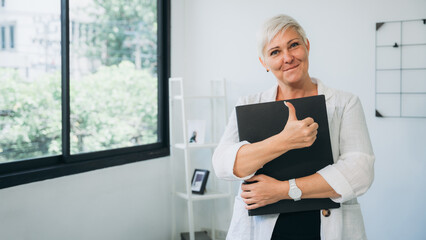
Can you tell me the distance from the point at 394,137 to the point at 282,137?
1.88m

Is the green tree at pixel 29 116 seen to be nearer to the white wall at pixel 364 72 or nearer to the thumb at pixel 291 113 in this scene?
the white wall at pixel 364 72

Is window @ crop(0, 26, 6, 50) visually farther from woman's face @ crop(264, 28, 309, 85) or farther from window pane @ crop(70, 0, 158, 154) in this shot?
woman's face @ crop(264, 28, 309, 85)

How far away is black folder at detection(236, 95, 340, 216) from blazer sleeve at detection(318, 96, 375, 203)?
4cm

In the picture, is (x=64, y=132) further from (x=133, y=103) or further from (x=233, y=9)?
(x=233, y=9)

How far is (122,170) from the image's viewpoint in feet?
9.05

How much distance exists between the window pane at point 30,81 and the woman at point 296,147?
143 cm

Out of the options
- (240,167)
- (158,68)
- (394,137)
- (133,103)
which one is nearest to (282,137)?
(240,167)

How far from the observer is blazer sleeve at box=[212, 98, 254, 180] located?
1125 mm

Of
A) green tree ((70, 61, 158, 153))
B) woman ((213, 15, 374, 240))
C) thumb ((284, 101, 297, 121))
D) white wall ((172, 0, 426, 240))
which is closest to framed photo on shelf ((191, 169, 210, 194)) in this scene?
green tree ((70, 61, 158, 153))

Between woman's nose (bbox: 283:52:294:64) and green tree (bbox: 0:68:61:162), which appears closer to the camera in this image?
woman's nose (bbox: 283:52:294:64)

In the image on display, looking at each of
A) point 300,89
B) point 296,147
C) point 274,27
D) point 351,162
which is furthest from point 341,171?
point 274,27

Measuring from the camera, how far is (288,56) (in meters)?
1.17

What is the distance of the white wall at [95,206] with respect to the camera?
2.03 metres

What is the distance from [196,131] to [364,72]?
1.31 meters
